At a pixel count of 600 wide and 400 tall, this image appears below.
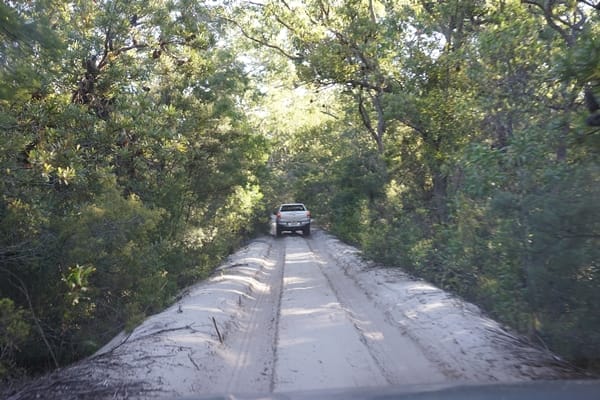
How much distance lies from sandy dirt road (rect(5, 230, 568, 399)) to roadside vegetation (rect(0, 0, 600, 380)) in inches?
24.5

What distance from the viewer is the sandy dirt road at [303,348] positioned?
256 inches

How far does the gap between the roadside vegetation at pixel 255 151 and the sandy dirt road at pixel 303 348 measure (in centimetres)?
62

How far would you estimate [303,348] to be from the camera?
325 inches

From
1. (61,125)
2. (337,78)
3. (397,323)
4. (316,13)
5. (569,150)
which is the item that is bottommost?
(397,323)

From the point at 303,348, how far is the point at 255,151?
14.2 meters

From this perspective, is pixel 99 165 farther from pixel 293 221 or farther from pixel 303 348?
pixel 293 221

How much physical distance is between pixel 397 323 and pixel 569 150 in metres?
4.01

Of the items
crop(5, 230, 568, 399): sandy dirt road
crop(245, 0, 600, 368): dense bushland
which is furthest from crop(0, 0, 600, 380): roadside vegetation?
crop(5, 230, 568, 399): sandy dirt road

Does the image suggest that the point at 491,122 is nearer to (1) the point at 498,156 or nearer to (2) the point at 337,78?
(1) the point at 498,156

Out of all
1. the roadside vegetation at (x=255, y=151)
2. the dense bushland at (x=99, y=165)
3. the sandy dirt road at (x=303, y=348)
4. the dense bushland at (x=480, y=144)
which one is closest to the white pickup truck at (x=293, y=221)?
the dense bushland at (x=480, y=144)

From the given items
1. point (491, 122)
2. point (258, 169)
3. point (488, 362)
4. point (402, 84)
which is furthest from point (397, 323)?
point (258, 169)

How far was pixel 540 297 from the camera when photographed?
6.73 metres

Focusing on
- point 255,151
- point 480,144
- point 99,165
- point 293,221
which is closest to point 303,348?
point 480,144

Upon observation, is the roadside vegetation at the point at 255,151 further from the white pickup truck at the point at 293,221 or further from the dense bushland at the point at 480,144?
the white pickup truck at the point at 293,221
